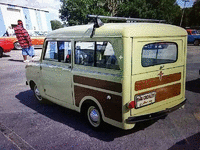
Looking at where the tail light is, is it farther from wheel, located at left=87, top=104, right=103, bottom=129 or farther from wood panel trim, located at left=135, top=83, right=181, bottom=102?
wheel, located at left=87, top=104, right=103, bottom=129

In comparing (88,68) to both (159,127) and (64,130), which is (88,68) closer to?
(64,130)

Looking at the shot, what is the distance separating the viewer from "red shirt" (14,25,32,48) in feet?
33.6

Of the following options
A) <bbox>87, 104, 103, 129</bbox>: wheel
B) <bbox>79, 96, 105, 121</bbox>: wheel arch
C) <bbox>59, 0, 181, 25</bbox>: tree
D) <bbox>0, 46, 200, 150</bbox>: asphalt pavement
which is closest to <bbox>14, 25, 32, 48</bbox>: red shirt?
<bbox>0, 46, 200, 150</bbox>: asphalt pavement

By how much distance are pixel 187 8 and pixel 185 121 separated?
5469 centimetres

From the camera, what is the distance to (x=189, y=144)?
10.6 feet

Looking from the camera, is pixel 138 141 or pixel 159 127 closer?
pixel 138 141

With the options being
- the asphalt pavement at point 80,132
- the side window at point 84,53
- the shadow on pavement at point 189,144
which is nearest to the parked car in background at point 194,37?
the asphalt pavement at point 80,132

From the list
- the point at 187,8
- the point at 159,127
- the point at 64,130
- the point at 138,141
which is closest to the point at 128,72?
the point at 138,141

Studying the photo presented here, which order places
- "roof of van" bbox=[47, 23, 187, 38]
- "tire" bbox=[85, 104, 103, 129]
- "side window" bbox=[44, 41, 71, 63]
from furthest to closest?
"side window" bbox=[44, 41, 71, 63]
"tire" bbox=[85, 104, 103, 129]
"roof of van" bbox=[47, 23, 187, 38]

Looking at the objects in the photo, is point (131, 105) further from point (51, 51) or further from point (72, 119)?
point (51, 51)

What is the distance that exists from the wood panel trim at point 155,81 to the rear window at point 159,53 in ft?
0.88

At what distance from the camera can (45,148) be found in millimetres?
3312

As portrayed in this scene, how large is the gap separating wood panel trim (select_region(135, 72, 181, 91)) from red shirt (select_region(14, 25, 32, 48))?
8937 millimetres

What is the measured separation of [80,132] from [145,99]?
1474 millimetres
